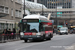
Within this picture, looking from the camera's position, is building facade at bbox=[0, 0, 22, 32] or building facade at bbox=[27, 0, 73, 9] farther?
building facade at bbox=[27, 0, 73, 9]

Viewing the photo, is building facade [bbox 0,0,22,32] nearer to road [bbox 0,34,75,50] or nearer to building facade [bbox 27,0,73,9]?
road [bbox 0,34,75,50]

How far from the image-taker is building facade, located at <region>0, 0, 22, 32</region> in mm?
41859

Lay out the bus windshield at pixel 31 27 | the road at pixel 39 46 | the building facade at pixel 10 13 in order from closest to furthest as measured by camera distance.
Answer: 1. the road at pixel 39 46
2. the bus windshield at pixel 31 27
3. the building facade at pixel 10 13

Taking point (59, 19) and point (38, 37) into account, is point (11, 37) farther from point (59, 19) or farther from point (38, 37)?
point (59, 19)

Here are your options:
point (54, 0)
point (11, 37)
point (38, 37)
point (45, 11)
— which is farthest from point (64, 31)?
point (54, 0)

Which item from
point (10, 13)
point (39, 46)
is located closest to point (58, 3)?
point (10, 13)

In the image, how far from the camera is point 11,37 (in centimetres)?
3183

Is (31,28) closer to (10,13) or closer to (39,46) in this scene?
(39,46)

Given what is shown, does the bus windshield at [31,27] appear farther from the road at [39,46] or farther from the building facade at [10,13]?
the building facade at [10,13]

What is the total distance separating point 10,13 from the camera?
1810 inches

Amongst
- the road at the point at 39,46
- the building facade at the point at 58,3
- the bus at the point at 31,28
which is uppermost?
the building facade at the point at 58,3

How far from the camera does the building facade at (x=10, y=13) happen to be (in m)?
41.9

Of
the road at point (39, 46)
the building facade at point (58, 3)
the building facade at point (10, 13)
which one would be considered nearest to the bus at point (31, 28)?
the road at point (39, 46)

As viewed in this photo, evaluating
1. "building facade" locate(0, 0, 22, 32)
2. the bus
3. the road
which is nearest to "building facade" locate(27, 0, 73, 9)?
"building facade" locate(0, 0, 22, 32)
